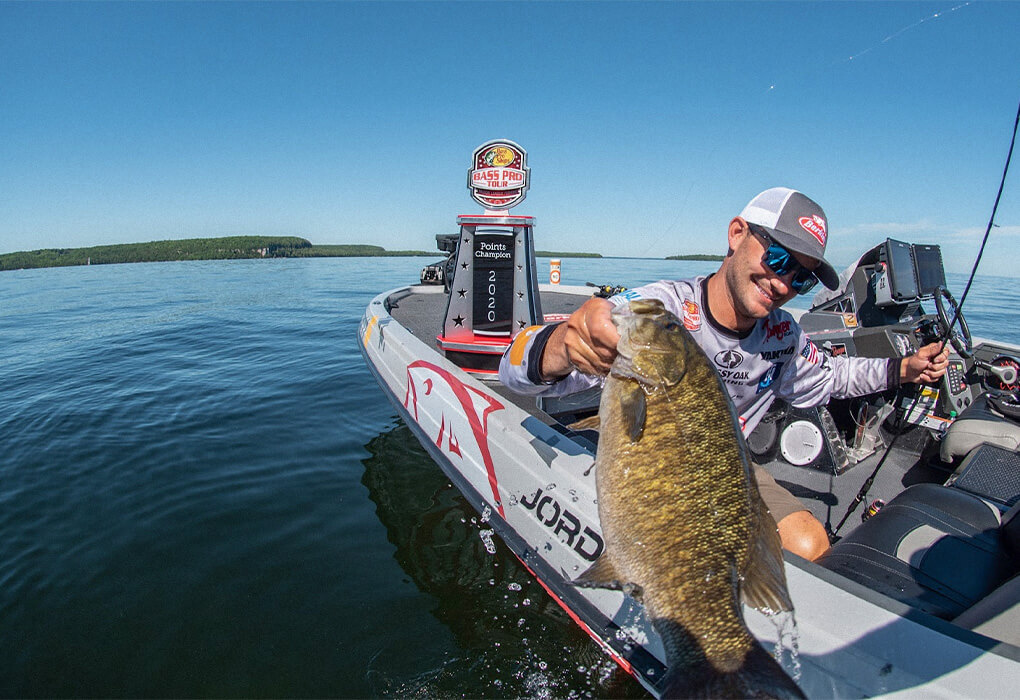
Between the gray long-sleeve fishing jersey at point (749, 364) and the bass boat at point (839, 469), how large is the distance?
0.68 m

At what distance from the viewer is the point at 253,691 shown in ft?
9.65

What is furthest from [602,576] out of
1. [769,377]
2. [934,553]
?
[934,553]

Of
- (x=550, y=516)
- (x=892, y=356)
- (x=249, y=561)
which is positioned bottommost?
(x=249, y=561)

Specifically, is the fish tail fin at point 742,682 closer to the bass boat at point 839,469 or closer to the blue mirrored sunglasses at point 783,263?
the bass boat at point 839,469

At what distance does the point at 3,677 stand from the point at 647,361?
4319 millimetres

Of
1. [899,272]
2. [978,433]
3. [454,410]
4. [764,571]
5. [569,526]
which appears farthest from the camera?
[899,272]

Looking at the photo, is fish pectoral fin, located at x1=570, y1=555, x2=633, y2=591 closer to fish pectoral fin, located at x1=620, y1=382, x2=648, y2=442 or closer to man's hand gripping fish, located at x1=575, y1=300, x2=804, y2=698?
man's hand gripping fish, located at x1=575, y1=300, x2=804, y2=698

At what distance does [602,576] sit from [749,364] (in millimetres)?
1485

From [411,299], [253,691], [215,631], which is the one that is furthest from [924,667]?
[411,299]

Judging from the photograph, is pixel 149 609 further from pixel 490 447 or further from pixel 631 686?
pixel 631 686

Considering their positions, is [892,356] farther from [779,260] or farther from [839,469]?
[779,260]

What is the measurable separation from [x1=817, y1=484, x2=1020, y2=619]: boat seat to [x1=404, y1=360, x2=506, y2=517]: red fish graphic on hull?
7.17ft

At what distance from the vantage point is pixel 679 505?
1.56 meters

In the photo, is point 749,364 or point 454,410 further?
point 454,410
